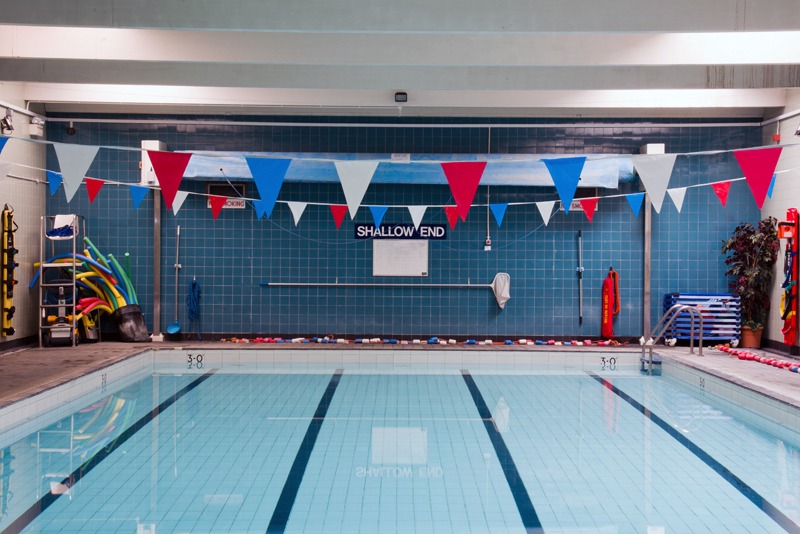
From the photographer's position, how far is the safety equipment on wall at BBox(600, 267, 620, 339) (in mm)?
10297

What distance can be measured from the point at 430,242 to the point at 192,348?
3712mm

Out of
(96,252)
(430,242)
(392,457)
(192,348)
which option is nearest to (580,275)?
(430,242)

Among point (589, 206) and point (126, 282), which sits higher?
point (589, 206)

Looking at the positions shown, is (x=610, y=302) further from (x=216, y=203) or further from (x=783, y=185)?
(x=216, y=203)

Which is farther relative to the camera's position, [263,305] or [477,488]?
[263,305]

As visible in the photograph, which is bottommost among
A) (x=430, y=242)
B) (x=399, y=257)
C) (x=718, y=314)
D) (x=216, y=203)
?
(x=718, y=314)

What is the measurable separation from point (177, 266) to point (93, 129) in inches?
92.5

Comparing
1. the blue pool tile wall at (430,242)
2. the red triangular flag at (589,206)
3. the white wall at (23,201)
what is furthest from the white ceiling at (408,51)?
the red triangular flag at (589,206)

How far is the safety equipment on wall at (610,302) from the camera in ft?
33.8

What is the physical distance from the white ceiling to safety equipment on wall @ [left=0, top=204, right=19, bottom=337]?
5.73 ft

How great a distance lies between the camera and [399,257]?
413 inches

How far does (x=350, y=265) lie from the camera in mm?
10523

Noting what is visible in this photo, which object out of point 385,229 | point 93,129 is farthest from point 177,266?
point 385,229

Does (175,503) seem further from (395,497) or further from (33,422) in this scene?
(33,422)
